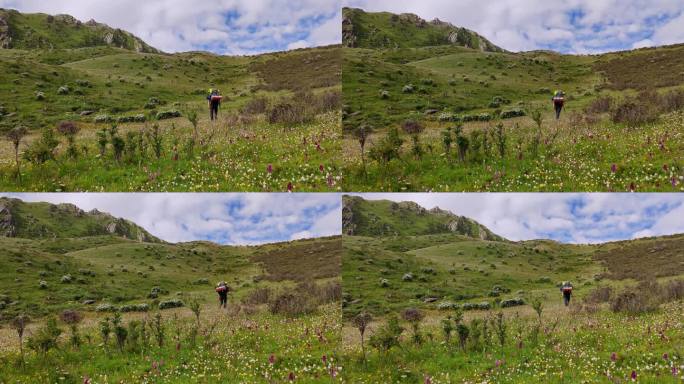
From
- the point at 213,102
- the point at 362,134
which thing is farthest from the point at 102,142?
the point at 362,134

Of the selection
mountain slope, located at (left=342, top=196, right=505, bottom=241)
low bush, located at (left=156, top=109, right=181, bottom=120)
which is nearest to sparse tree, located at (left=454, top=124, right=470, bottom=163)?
mountain slope, located at (left=342, top=196, right=505, bottom=241)

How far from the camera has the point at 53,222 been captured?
683 inches

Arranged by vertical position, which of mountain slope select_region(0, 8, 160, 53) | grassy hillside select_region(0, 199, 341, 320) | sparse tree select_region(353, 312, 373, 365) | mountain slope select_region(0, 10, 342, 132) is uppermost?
mountain slope select_region(0, 8, 160, 53)

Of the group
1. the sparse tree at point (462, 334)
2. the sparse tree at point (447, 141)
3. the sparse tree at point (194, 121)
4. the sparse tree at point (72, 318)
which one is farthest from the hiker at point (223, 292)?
the sparse tree at point (447, 141)

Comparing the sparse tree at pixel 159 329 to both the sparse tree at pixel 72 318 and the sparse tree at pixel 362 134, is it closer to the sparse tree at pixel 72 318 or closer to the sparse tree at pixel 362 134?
the sparse tree at pixel 72 318

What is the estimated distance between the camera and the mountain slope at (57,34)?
24.5 meters

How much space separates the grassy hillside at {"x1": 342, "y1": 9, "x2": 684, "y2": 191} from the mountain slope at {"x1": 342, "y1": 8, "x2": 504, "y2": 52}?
228mm

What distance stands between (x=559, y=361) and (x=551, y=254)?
450cm

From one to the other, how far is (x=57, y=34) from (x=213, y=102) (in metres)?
14.3

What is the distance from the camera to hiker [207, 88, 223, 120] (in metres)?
19.3

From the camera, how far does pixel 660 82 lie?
62.8 ft

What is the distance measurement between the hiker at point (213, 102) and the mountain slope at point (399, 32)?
224 inches

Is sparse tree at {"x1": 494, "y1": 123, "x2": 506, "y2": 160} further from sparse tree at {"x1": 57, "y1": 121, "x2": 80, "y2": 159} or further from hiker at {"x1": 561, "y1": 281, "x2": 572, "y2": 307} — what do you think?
sparse tree at {"x1": 57, "y1": 121, "x2": 80, "y2": 159}

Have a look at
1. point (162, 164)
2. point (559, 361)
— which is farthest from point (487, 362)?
point (162, 164)
